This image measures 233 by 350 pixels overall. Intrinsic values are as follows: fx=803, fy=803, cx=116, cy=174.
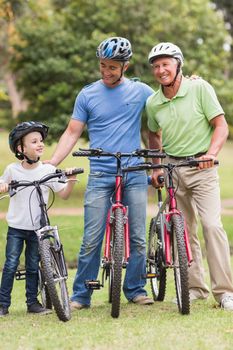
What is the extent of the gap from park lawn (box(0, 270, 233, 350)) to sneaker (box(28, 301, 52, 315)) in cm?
8

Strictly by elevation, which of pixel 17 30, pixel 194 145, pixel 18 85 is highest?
pixel 17 30

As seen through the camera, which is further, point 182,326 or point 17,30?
point 17,30

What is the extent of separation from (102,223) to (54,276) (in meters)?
0.79

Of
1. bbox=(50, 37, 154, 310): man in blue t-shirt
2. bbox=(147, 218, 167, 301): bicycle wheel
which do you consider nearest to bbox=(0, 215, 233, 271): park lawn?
bbox=(147, 218, 167, 301): bicycle wheel

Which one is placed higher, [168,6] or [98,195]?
[168,6]

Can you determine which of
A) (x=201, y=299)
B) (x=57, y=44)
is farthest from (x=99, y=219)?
(x=57, y=44)

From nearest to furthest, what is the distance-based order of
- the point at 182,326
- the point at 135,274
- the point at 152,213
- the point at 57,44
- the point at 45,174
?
1. the point at 182,326
2. the point at 45,174
3. the point at 135,274
4. the point at 152,213
5. the point at 57,44

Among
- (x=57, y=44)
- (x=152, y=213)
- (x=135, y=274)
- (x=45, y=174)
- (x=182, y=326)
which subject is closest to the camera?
(x=182, y=326)

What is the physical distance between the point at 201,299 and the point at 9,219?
195 centimetres

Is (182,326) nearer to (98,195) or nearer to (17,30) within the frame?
(98,195)

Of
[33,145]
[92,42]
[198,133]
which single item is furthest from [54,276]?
[92,42]

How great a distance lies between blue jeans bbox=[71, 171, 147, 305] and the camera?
6.89 m

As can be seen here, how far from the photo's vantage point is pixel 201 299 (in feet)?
24.0

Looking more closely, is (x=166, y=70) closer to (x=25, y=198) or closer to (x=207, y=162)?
(x=207, y=162)
